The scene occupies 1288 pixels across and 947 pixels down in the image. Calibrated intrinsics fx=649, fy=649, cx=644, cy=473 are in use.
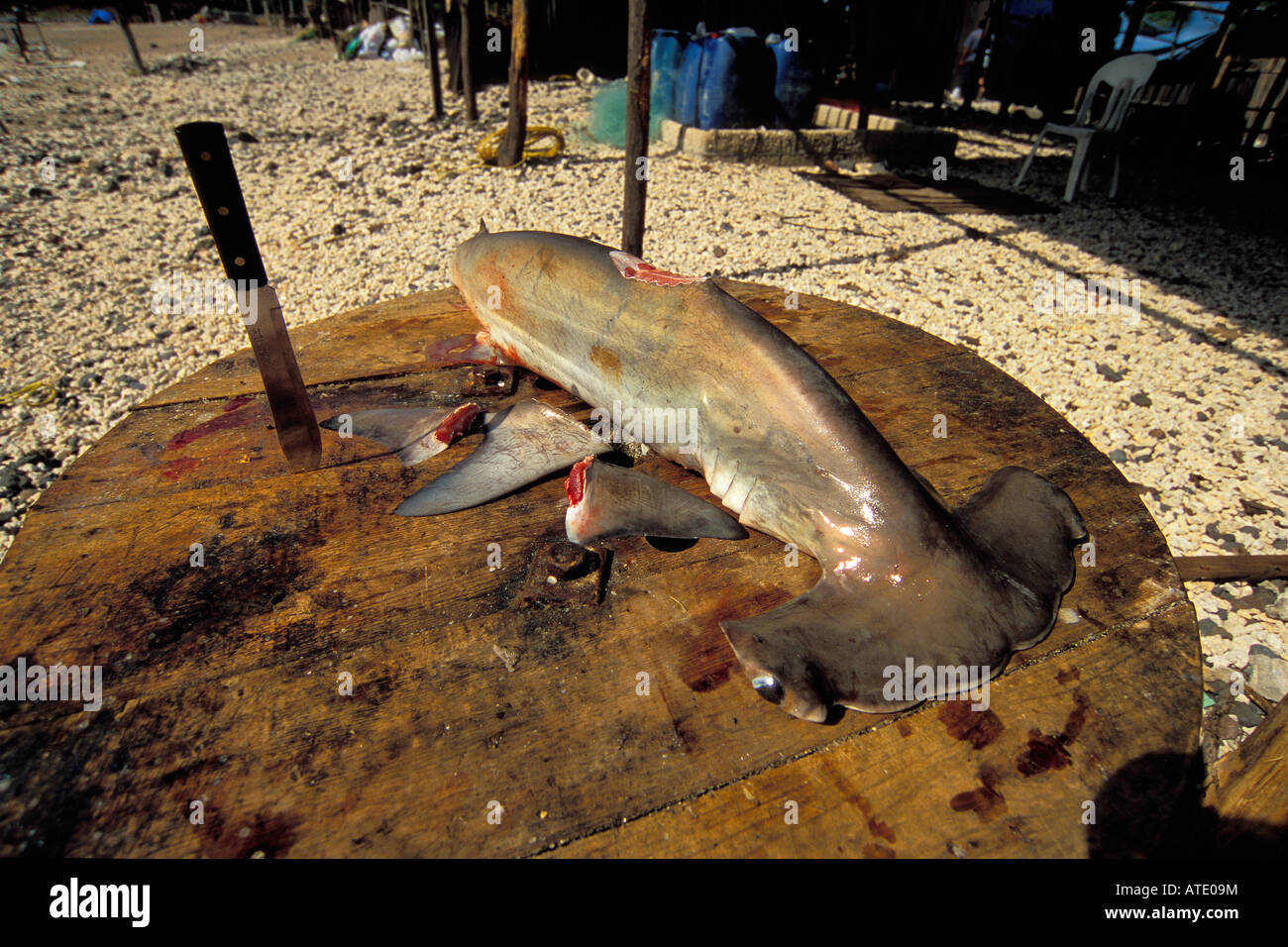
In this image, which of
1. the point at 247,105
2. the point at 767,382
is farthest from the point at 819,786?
the point at 247,105

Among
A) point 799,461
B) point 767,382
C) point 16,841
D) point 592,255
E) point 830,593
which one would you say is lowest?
point 16,841

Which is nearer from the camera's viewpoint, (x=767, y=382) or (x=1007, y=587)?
(x=1007, y=587)

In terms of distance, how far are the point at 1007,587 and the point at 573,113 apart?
40.6 feet

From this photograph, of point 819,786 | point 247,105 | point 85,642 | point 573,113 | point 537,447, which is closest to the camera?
point 819,786

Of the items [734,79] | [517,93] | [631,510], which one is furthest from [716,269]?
[734,79]

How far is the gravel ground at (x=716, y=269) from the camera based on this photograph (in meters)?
3.79

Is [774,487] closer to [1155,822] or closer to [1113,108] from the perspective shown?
[1155,822]

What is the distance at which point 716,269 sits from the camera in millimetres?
6109

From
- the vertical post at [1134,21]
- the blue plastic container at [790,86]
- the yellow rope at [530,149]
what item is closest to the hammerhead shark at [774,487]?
the yellow rope at [530,149]

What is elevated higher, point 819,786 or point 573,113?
point 573,113

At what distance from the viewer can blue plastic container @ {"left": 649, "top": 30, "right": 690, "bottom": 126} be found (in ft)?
33.5

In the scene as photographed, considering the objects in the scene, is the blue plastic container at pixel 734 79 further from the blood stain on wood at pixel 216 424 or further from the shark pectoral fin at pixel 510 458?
the blood stain on wood at pixel 216 424
